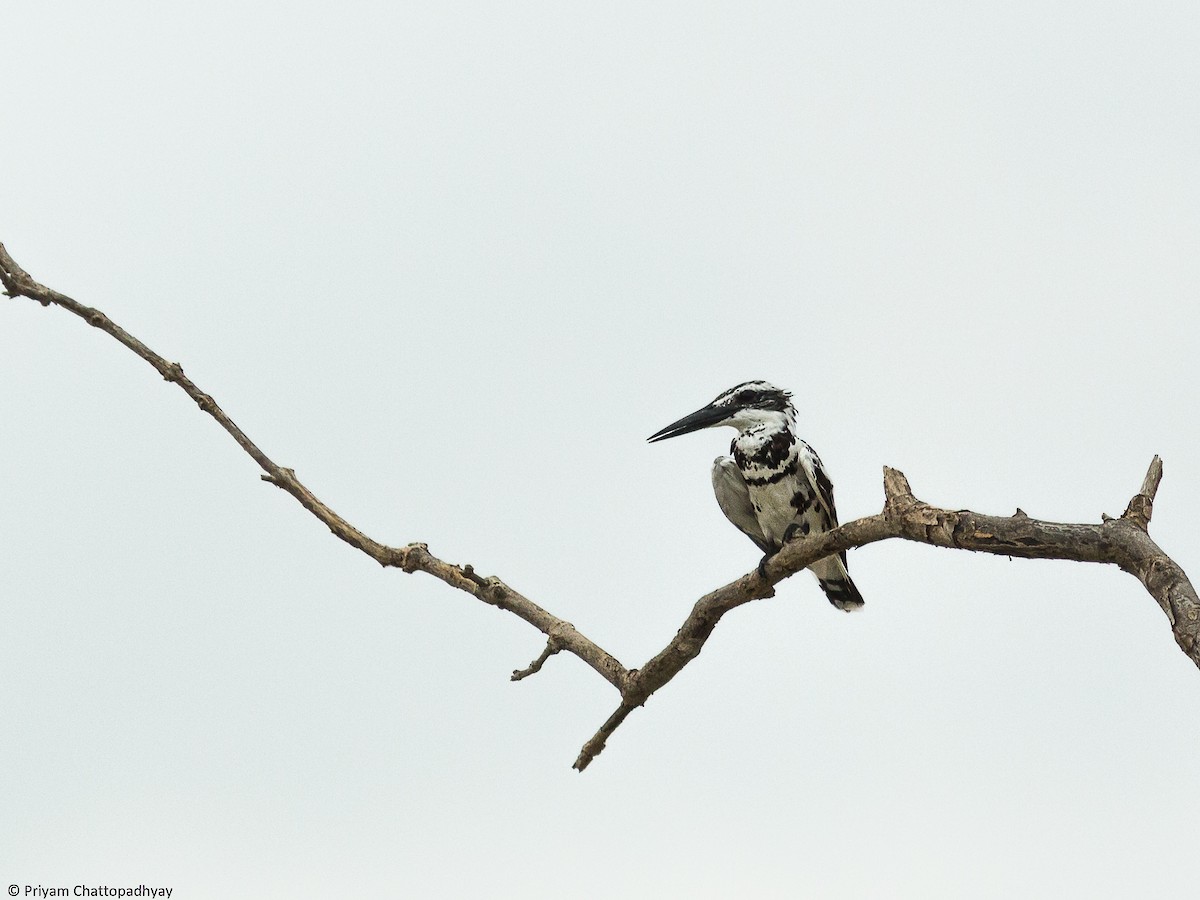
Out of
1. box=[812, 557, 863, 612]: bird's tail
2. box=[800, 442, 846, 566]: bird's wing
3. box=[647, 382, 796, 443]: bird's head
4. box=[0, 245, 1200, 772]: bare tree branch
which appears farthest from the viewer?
box=[812, 557, 863, 612]: bird's tail

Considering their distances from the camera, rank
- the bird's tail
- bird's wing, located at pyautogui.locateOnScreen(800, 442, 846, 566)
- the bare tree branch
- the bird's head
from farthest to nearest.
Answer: the bird's tail
the bird's head
bird's wing, located at pyautogui.locateOnScreen(800, 442, 846, 566)
the bare tree branch

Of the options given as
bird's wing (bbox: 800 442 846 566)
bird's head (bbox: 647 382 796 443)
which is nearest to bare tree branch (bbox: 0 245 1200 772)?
bird's wing (bbox: 800 442 846 566)

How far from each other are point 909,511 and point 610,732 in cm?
214

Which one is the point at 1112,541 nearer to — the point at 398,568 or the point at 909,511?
the point at 909,511

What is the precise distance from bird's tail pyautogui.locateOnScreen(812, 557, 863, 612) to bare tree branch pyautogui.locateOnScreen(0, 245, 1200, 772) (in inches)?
121

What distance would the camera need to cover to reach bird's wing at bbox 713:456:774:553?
9.12 metres

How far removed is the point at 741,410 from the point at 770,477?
63 cm

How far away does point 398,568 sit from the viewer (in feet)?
21.9

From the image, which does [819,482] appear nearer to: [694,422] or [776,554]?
[694,422]

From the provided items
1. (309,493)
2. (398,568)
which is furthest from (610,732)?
(309,493)

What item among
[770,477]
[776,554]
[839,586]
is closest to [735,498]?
[770,477]

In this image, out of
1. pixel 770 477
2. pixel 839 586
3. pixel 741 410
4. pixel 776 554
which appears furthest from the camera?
pixel 839 586

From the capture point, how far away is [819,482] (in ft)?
28.9

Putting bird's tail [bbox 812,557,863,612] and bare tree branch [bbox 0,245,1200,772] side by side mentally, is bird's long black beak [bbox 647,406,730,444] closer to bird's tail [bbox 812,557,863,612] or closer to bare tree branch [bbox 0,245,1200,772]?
bird's tail [bbox 812,557,863,612]
